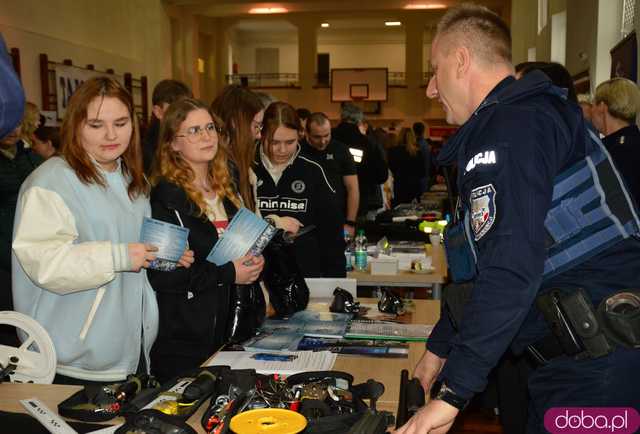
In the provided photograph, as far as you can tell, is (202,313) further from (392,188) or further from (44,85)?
(44,85)

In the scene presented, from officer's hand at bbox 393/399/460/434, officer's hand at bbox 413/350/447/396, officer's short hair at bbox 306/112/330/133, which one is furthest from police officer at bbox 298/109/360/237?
officer's hand at bbox 393/399/460/434

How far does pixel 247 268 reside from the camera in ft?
7.95

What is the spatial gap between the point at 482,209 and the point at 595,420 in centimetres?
53

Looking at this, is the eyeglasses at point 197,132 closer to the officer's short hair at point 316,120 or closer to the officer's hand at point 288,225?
the officer's hand at point 288,225

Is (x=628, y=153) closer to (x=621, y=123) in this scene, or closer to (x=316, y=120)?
(x=621, y=123)

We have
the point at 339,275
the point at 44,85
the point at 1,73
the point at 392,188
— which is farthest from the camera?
the point at 44,85

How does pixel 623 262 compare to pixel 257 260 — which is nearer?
pixel 623 262

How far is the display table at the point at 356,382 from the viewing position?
1838 millimetres

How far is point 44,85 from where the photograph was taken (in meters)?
9.66

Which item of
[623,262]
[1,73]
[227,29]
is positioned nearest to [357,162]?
[623,262]

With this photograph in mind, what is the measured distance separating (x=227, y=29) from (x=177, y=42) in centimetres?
386

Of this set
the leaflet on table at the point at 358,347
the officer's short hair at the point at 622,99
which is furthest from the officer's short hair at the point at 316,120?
the leaflet on table at the point at 358,347

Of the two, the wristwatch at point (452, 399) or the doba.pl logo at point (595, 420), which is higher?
the wristwatch at point (452, 399)

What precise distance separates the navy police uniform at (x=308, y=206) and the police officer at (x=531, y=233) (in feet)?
7.11
